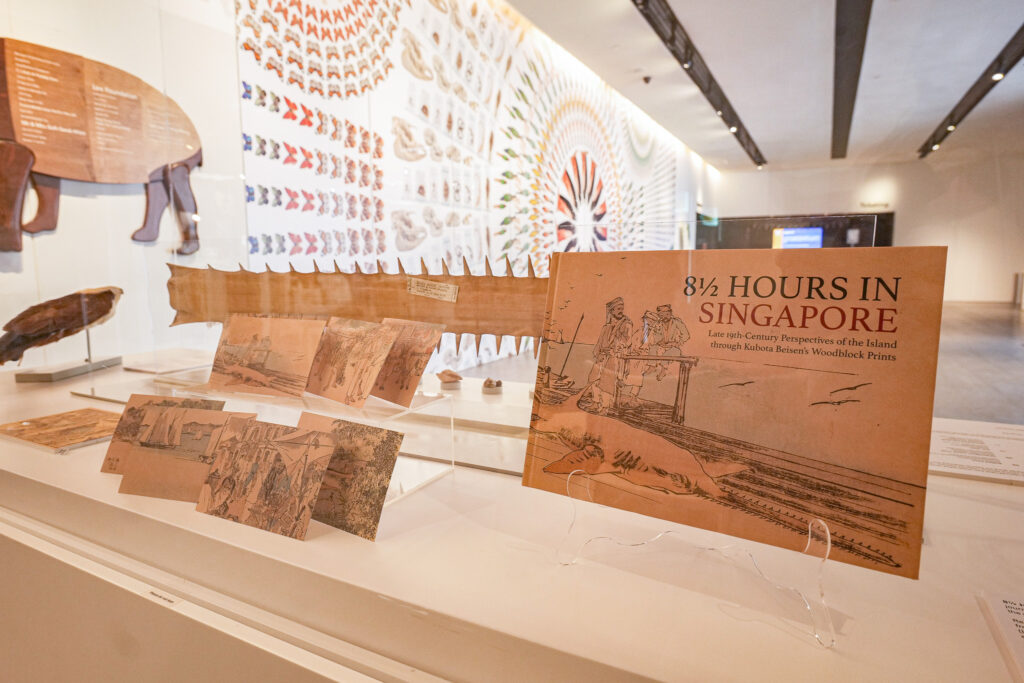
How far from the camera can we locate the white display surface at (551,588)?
1.53 feet

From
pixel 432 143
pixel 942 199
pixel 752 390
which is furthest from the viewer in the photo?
pixel 432 143

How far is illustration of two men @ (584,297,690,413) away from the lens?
0.59 metres

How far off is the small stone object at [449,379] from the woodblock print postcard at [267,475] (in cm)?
46

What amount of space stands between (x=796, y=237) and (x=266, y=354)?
0.90m

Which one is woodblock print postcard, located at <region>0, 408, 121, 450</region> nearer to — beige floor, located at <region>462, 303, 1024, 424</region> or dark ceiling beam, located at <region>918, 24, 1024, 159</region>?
beige floor, located at <region>462, 303, 1024, 424</region>

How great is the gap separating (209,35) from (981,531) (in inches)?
121

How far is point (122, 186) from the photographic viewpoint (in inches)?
88.7

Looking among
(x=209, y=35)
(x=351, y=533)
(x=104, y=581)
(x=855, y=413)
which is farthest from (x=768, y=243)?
(x=209, y=35)

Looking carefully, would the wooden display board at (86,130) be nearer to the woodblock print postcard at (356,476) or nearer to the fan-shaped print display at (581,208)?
the fan-shaped print display at (581,208)

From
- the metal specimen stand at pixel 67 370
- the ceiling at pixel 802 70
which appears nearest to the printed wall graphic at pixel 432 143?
the ceiling at pixel 802 70

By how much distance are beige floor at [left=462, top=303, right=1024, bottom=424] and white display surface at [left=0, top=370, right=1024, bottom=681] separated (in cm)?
19

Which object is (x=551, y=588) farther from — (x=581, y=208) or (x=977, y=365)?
(x=581, y=208)

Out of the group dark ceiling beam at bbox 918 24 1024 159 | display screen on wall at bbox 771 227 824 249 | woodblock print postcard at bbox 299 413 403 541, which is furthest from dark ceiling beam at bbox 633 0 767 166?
woodblock print postcard at bbox 299 413 403 541

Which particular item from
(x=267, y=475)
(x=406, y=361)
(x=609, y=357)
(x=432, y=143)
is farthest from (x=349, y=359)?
(x=432, y=143)
